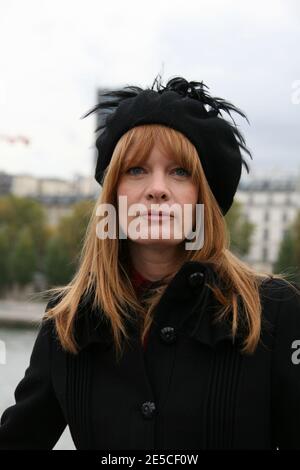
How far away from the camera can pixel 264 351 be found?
1385 mm

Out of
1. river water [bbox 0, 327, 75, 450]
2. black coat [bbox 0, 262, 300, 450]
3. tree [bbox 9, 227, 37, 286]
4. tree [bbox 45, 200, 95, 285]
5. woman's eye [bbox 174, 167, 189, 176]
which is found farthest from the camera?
tree [bbox 9, 227, 37, 286]

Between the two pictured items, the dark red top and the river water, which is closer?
the dark red top

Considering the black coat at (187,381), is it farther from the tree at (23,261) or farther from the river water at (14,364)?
the tree at (23,261)

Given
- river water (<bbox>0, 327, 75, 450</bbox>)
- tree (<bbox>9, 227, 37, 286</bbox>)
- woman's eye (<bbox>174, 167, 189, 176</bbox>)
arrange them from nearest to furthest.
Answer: woman's eye (<bbox>174, 167, 189, 176</bbox>), river water (<bbox>0, 327, 75, 450</bbox>), tree (<bbox>9, 227, 37, 286</bbox>)

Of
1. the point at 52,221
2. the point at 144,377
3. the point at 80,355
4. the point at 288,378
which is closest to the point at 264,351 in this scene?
the point at 288,378

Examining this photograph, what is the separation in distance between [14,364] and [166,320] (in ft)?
49.4

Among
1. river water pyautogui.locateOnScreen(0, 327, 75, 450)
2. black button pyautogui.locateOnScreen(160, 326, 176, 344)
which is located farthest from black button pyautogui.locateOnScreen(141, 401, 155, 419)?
river water pyautogui.locateOnScreen(0, 327, 75, 450)

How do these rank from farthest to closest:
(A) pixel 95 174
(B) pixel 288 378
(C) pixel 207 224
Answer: (A) pixel 95 174 → (C) pixel 207 224 → (B) pixel 288 378

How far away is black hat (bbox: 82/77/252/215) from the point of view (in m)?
1.46

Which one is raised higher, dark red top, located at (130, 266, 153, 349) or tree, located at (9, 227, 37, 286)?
tree, located at (9, 227, 37, 286)

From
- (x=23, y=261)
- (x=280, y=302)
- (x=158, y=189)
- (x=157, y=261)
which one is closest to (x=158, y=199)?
(x=158, y=189)

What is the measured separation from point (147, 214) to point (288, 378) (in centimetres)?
36

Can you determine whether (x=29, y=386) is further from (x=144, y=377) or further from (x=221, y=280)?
(x=221, y=280)

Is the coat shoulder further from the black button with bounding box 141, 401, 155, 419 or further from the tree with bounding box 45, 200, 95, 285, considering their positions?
the tree with bounding box 45, 200, 95, 285
